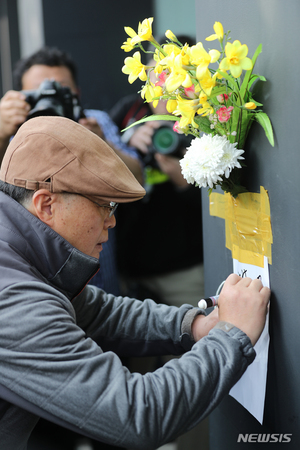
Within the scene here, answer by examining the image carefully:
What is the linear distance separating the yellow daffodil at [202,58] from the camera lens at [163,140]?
1.30m

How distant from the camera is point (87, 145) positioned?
0.86 metres

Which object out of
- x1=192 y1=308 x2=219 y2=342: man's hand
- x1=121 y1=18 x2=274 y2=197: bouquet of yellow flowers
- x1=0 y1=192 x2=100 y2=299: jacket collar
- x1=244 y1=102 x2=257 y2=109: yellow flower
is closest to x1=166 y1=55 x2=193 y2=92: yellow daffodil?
x1=121 y1=18 x2=274 y2=197: bouquet of yellow flowers

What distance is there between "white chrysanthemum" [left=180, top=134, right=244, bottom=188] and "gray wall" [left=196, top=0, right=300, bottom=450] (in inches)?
2.8

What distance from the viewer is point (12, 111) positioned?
1902mm

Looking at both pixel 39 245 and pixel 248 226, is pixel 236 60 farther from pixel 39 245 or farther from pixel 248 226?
pixel 39 245

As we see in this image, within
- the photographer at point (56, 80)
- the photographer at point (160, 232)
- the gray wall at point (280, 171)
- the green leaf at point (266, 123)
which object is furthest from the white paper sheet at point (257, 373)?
the photographer at point (56, 80)

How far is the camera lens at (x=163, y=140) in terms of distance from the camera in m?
1.99

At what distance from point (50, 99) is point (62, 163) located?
1186 millimetres

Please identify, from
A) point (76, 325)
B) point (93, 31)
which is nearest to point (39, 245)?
point (76, 325)

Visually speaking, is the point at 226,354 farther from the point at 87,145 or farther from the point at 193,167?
the point at 87,145

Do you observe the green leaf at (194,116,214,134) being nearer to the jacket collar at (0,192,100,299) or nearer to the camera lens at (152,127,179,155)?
the jacket collar at (0,192,100,299)

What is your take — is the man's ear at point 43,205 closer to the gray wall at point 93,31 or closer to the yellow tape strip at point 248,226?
the yellow tape strip at point 248,226

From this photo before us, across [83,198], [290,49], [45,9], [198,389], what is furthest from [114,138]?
[198,389]
